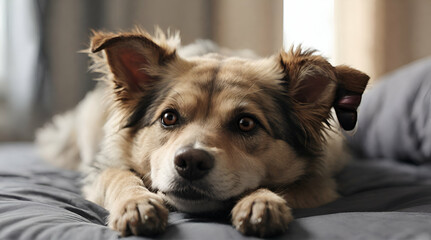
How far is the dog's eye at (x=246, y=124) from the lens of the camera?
1848 millimetres

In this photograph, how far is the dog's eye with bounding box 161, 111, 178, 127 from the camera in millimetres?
1909

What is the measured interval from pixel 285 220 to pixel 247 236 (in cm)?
14

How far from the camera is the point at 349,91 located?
75.2 inches

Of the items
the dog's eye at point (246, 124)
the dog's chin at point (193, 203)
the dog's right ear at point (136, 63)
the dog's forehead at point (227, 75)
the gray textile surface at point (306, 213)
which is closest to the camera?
the gray textile surface at point (306, 213)

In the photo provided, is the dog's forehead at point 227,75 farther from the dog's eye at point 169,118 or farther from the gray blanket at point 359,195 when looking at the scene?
the gray blanket at point 359,195

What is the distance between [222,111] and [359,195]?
87cm

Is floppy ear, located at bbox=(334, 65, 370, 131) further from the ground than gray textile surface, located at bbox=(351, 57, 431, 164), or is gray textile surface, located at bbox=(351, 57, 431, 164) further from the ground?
floppy ear, located at bbox=(334, 65, 370, 131)

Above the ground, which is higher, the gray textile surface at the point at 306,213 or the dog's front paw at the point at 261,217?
the dog's front paw at the point at 261,217

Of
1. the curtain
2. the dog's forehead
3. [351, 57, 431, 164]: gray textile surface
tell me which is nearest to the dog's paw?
the dog's forehead

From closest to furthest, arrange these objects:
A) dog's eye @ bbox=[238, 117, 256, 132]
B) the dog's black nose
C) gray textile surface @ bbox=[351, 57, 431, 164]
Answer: the dog's black nose, dog's eye @ bbox=[238, 117, 256, 132], gray textile surface @ bbox=[351, 57, 431, 164]

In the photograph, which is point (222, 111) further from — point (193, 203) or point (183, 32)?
point (183, 32)

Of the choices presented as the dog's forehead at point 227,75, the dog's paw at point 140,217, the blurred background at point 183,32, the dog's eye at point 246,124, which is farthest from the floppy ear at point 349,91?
the blurred background at point 183,32

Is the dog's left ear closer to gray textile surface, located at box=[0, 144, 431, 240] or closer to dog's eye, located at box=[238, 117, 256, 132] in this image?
dog's eye, located at box=[238, 117, 256, 132]

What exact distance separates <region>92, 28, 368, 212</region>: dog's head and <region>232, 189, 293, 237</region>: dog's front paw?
0.66 ft
